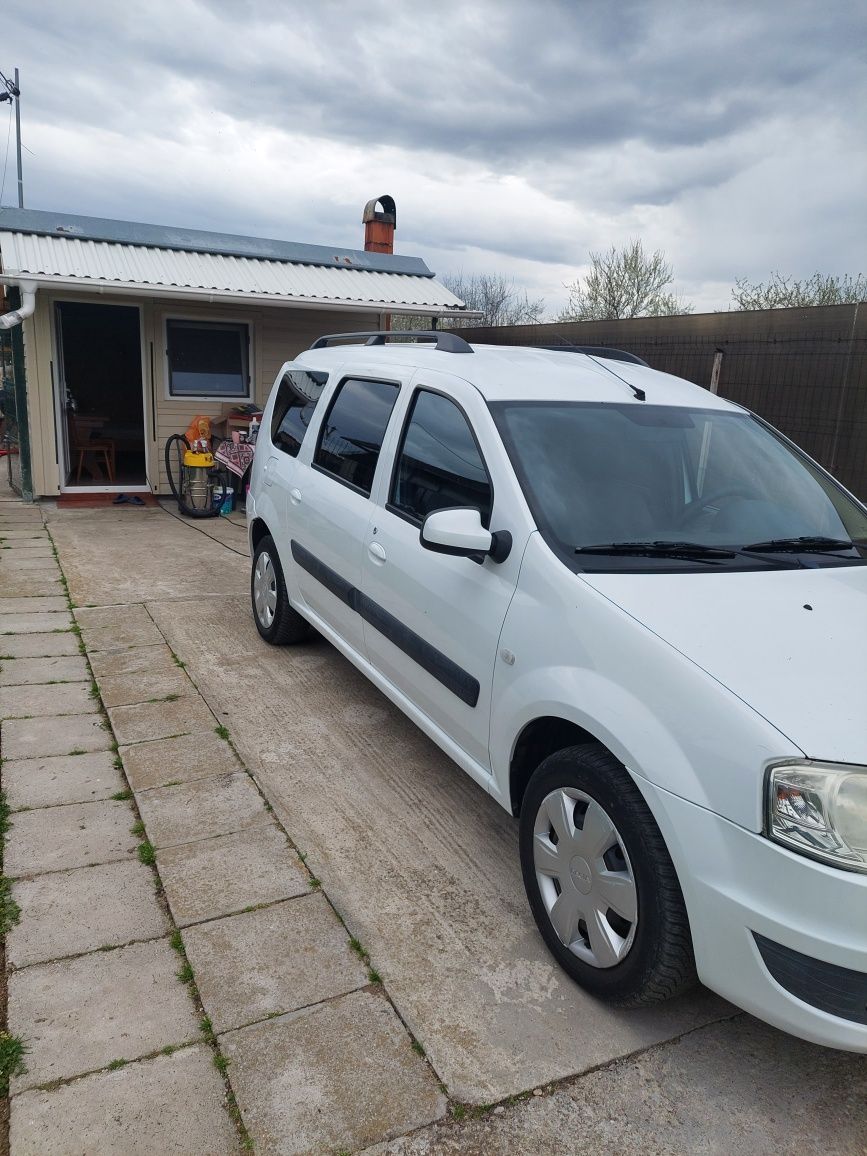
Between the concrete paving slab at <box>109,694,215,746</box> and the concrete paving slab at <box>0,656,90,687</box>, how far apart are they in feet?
1.77

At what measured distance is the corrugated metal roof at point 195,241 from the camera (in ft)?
32.3

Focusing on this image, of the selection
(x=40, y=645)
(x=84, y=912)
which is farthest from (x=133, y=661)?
(x=84, y=912)

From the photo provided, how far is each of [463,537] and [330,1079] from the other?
5.03ft

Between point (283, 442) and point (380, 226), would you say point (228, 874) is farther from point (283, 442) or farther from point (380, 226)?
point (380, 226)

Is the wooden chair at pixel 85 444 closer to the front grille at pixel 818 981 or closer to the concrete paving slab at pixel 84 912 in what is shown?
the concrete paving slab at pixel 84 912

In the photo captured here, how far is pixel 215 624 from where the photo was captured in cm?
570

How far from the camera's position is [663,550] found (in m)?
2.64

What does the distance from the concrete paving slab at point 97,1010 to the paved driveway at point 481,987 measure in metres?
0.59

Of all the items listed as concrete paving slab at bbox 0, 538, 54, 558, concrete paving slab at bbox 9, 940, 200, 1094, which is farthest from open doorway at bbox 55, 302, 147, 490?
concrete paving slab at bbox 9, 940, 200, 1094

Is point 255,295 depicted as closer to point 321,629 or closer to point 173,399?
point 173,399

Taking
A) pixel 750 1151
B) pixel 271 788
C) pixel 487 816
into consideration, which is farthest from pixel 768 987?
pixel 271 788

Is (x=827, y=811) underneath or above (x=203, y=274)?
underneath

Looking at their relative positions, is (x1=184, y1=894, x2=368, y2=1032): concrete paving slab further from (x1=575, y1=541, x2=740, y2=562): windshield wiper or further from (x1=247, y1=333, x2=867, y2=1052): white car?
Result: (x1=575, y1=541, x2=740, y2=562): windshield wiper

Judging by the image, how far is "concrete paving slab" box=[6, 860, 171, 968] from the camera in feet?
8.38
